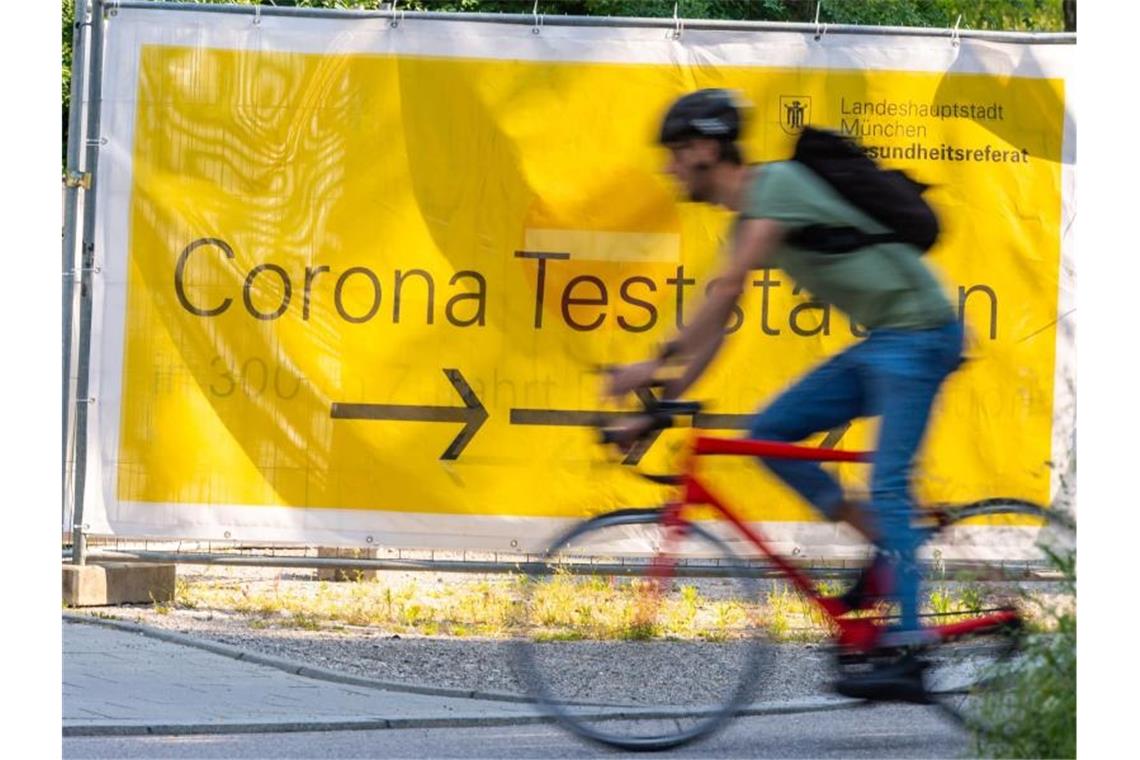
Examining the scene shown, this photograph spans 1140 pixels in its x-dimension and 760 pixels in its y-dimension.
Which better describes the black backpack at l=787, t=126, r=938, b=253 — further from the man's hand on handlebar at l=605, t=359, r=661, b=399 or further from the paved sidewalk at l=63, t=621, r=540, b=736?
the paved sidewalk at l=63, t=621, r=540, b=736

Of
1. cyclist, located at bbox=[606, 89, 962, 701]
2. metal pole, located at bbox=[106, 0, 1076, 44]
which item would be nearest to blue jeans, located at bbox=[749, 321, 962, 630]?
cyclist, located at bbox=[606, 89, 962, 701]

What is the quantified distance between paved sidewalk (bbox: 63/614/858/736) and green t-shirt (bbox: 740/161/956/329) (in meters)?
1.62

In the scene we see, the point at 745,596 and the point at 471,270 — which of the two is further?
the point at 471,270

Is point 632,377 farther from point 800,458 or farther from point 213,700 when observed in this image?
point 213,700

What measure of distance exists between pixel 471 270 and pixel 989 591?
370 cm

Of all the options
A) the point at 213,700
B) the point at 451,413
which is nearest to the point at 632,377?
the point at 213,700

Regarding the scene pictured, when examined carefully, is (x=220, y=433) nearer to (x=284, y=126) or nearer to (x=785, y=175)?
(x=284, y=126)

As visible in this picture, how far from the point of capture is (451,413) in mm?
8820

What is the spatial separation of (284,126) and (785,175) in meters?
4.05

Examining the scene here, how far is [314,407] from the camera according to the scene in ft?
29.0

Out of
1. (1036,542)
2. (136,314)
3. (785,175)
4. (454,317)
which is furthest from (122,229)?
(1036,542)

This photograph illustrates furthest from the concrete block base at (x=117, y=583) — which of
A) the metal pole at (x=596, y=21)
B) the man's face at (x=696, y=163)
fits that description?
the man's face at (x=696, y=163)

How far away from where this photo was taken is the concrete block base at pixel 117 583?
29.2ft

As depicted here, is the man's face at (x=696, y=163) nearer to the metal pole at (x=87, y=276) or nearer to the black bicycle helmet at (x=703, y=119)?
the black bicycle helmet at (x=703, y=119)
